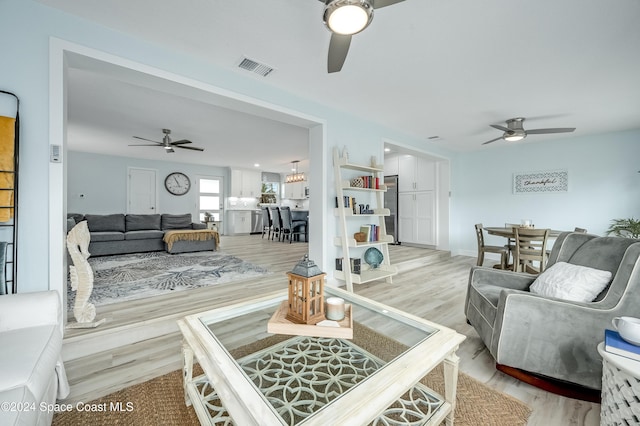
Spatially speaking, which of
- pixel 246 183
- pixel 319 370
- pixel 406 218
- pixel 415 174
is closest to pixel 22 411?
pixel 319 370

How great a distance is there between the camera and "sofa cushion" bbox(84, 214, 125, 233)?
5.33 metres

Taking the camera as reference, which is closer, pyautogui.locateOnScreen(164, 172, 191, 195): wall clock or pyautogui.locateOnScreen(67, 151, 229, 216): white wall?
pyautogui.locateOnScreen(67, 151, 229, 216): white wall

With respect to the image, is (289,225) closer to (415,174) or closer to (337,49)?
(415,174)

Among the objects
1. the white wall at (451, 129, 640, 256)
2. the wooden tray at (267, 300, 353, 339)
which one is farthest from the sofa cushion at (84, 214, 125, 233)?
the white wall at (451, 129, 640, 256)

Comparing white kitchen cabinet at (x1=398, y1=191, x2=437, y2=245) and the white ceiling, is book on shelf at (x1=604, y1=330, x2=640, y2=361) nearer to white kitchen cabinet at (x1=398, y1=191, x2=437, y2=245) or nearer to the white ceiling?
the white ceiling

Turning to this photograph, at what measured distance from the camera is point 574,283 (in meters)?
1.63

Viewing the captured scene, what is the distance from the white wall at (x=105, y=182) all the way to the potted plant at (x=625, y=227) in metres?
10.1

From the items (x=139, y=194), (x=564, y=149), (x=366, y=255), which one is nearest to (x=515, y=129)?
(x=564, y=149)

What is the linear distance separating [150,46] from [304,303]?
2.44 meters

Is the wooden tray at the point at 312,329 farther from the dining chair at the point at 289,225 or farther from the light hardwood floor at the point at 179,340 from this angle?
the dining chair at the point at 289,225

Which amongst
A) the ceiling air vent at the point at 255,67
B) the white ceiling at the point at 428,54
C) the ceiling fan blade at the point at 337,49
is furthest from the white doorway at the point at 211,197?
the ceiling fan blade at the point at 337,49

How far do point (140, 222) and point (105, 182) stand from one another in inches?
93.6

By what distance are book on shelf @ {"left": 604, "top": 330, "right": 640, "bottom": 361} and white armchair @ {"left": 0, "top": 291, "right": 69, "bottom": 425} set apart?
7.47 ft

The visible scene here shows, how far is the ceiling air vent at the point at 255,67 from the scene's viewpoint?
2.42m
